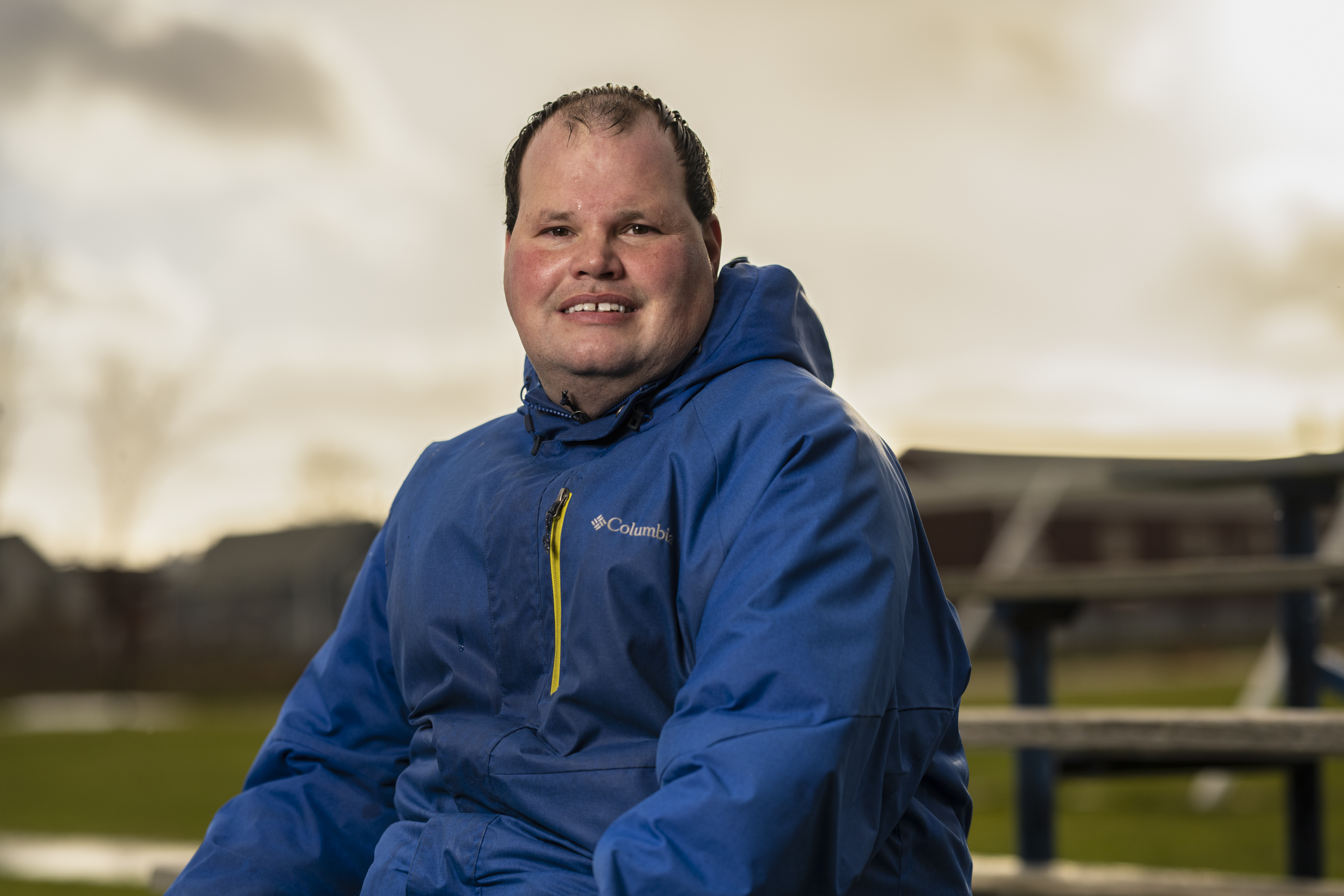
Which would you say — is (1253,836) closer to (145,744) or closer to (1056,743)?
(1056,743)

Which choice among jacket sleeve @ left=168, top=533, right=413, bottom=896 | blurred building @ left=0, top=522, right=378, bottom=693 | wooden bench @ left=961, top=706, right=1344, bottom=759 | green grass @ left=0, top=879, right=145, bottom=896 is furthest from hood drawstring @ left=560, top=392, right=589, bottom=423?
blurred building @ left=0, top=522, right=378, bottom=693

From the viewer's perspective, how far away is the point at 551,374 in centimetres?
150

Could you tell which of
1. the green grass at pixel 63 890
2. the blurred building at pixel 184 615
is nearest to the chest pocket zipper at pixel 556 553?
the green grass at pixel 63 890

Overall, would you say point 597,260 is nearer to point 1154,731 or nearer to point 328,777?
point 328,777

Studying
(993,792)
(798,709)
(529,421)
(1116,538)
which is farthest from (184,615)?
(798,709)

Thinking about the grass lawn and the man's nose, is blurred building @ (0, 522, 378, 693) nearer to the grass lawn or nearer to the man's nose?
the grass lawn

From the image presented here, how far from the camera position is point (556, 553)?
1.38 m

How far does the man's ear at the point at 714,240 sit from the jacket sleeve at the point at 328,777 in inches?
23.8

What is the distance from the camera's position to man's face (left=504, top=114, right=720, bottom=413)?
1.42m

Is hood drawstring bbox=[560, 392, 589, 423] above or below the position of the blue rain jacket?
above

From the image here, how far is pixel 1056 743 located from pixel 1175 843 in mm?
3152

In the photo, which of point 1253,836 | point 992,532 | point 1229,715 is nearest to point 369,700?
point 1229,715

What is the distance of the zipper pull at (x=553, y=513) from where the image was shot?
1384mm

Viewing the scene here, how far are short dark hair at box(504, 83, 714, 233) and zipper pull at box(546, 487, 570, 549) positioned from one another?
1.17ft
